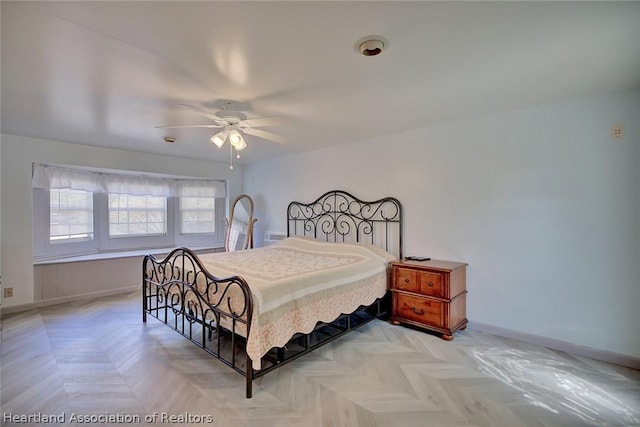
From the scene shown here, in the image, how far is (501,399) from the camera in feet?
6.34

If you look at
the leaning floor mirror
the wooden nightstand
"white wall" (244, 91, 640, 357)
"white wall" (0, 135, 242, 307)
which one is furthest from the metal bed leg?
"white wall" (0, 135, 242, 307)

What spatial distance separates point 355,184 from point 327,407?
2732mm

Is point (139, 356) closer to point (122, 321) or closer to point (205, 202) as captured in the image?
point (122, 321)

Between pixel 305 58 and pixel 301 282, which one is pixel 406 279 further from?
pixel 305 58

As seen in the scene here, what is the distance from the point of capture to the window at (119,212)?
13.3 ft

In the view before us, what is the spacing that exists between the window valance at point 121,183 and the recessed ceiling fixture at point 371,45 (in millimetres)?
4494

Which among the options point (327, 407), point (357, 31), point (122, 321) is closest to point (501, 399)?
point (327, 407)

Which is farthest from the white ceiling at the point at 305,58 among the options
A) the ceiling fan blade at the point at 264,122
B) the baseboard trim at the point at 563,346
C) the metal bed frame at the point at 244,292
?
the baseboard trim at the point at 563,346

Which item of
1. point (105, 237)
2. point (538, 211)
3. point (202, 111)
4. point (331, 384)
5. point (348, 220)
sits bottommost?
point (331, 384)

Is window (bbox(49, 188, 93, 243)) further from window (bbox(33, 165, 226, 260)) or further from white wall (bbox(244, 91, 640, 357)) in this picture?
white wall (bbox(244, 91, 640, 357))

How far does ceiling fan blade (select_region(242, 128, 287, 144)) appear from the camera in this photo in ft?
10.8

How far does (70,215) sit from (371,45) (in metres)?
4.94

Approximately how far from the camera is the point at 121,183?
4.71 m

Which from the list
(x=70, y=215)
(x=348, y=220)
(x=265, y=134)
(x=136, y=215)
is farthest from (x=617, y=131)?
(x=70, y=215)
